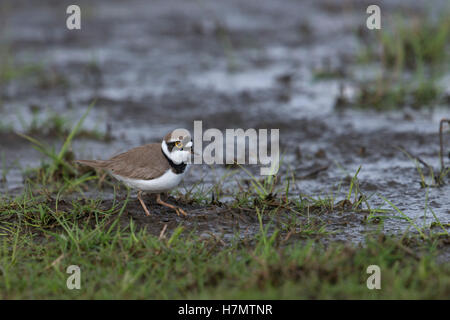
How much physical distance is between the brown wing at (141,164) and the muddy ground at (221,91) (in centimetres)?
36

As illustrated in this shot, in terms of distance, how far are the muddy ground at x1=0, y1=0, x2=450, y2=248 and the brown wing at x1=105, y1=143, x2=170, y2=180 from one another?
360 mm

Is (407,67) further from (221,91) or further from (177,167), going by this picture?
(177,167)

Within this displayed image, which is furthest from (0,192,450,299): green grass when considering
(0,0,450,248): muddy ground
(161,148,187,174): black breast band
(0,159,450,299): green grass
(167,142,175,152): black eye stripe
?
(167,142,175,152): black eye stripe

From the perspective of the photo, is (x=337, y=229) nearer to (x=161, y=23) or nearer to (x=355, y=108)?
(x=355, y=108)

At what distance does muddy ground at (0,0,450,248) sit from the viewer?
21.5 feet

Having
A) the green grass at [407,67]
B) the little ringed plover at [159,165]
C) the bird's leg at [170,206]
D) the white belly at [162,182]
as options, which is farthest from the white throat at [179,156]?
the green grass at [407,67]

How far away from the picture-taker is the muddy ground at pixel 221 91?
6.57 metres

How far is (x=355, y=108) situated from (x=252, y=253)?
4.95 meters

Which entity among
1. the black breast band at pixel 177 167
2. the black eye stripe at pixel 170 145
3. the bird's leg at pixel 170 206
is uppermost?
the black eye stripe at pixel 170 145

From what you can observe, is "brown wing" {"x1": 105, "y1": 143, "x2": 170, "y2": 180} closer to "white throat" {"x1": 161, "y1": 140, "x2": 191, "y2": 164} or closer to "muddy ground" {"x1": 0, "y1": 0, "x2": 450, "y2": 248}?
"white throat" {"x1": 161, "y1": 140, "x2": 191, "y2": 164}

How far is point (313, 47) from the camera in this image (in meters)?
11.9

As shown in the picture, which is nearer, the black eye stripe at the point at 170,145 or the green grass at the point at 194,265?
the green grass at the point at 194,265

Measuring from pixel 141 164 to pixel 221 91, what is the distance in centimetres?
497

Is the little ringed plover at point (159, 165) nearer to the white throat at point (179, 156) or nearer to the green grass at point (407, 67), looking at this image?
the white throat at point (179, 156)
